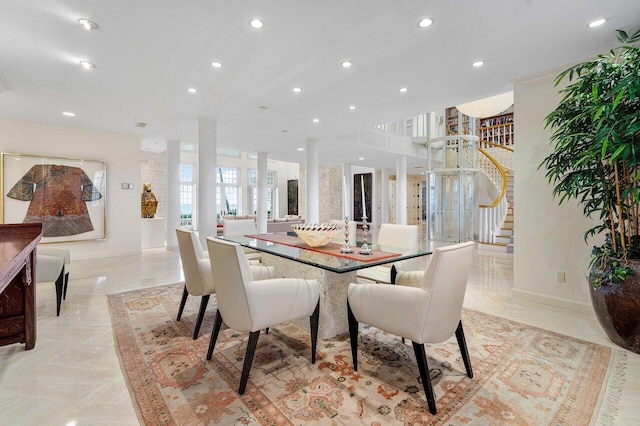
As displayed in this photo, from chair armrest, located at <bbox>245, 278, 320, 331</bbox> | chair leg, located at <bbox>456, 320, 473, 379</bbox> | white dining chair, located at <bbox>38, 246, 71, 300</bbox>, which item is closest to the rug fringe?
chair leg, located at <bbox>456, 320, 473, 379</bbox>

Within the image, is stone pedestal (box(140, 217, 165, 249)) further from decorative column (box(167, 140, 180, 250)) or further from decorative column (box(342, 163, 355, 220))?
decorative column (box(342, 163, 355, 220))

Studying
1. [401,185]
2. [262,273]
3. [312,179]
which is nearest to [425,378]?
[262,273]

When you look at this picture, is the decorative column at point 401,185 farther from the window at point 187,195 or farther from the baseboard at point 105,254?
the window at point 187,195

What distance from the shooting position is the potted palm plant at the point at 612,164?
6.79ft

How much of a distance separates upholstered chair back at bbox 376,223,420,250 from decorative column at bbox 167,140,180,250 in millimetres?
5428

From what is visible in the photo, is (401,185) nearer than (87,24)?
No

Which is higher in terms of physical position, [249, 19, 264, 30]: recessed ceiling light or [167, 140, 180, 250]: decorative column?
[249, 19, 264, 30]: recessed ceiling light

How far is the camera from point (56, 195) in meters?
5.56

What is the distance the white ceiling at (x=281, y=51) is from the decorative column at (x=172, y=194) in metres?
2.25

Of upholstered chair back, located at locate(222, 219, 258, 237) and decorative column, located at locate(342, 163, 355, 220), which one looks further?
decorative column, located at locate(342, 163, 355, 220)

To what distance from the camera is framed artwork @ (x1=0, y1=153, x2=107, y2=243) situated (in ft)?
17.2

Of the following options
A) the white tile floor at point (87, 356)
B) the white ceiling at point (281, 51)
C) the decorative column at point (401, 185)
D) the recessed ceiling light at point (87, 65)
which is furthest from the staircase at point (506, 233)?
the recessed ceiling light at point (87, 65)

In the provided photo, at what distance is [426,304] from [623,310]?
1779mm

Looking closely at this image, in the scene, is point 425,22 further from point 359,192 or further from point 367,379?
point 359,192
